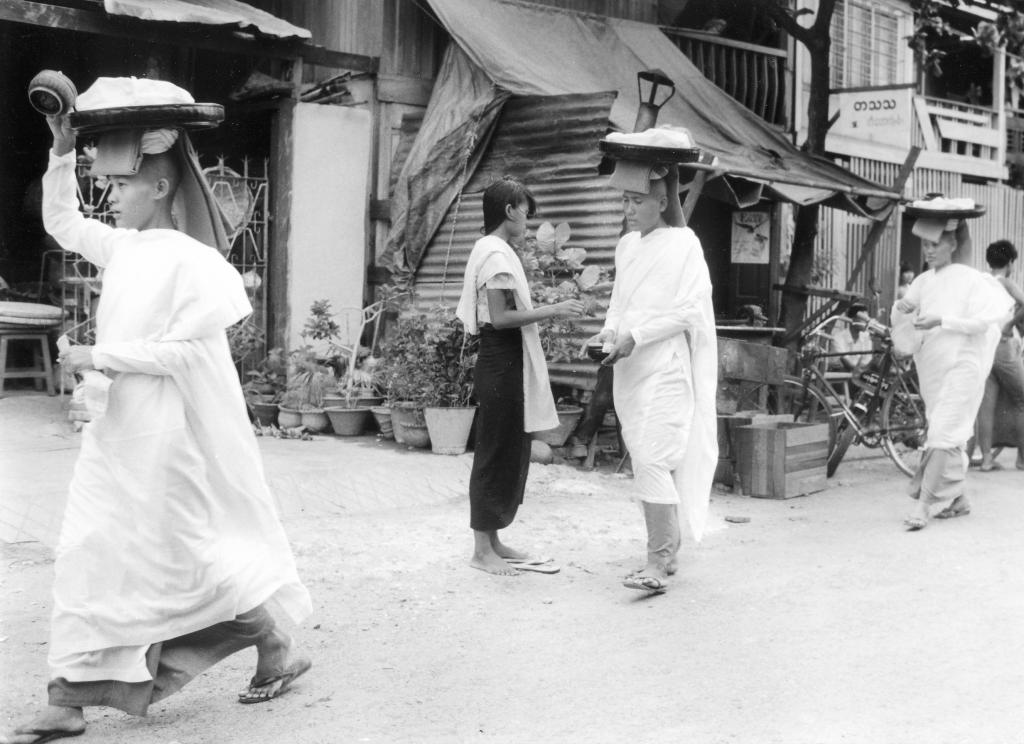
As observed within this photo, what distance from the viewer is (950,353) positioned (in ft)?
25.5

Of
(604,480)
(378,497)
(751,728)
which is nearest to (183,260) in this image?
(751,728)

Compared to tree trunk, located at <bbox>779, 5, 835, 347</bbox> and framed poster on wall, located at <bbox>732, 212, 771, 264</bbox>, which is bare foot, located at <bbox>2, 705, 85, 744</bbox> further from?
framed poster on wall, located at <bbox>732, 212, 771, 264</bbox>

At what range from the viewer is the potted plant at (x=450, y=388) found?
28.9ft

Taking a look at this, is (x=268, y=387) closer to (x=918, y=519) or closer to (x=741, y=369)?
(x=741, y=369)

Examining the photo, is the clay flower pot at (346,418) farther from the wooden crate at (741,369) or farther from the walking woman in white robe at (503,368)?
the walking woman in white robe at (503,368)

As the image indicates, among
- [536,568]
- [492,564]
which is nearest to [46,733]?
[492,564]

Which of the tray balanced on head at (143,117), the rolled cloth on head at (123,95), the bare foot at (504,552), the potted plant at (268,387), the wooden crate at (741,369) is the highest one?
the rolled cloth on head at (123,95)

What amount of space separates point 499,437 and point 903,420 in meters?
5.07

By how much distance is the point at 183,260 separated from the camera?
3939 mm

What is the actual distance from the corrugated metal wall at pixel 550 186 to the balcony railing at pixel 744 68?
371cm

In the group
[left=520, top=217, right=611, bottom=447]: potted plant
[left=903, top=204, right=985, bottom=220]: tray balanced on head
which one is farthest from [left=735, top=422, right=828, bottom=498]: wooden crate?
[left=903, top=204, right=985, bottom=220]: tray balanced on head

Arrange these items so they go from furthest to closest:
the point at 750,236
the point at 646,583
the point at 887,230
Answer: the point at 887,230
the point at 750,236
the point at 646,583

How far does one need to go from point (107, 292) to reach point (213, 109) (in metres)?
0.69

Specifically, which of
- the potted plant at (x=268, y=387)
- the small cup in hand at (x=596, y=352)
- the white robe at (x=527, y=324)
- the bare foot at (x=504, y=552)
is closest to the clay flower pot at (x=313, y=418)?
the potted plant at (x=268, y=387)
